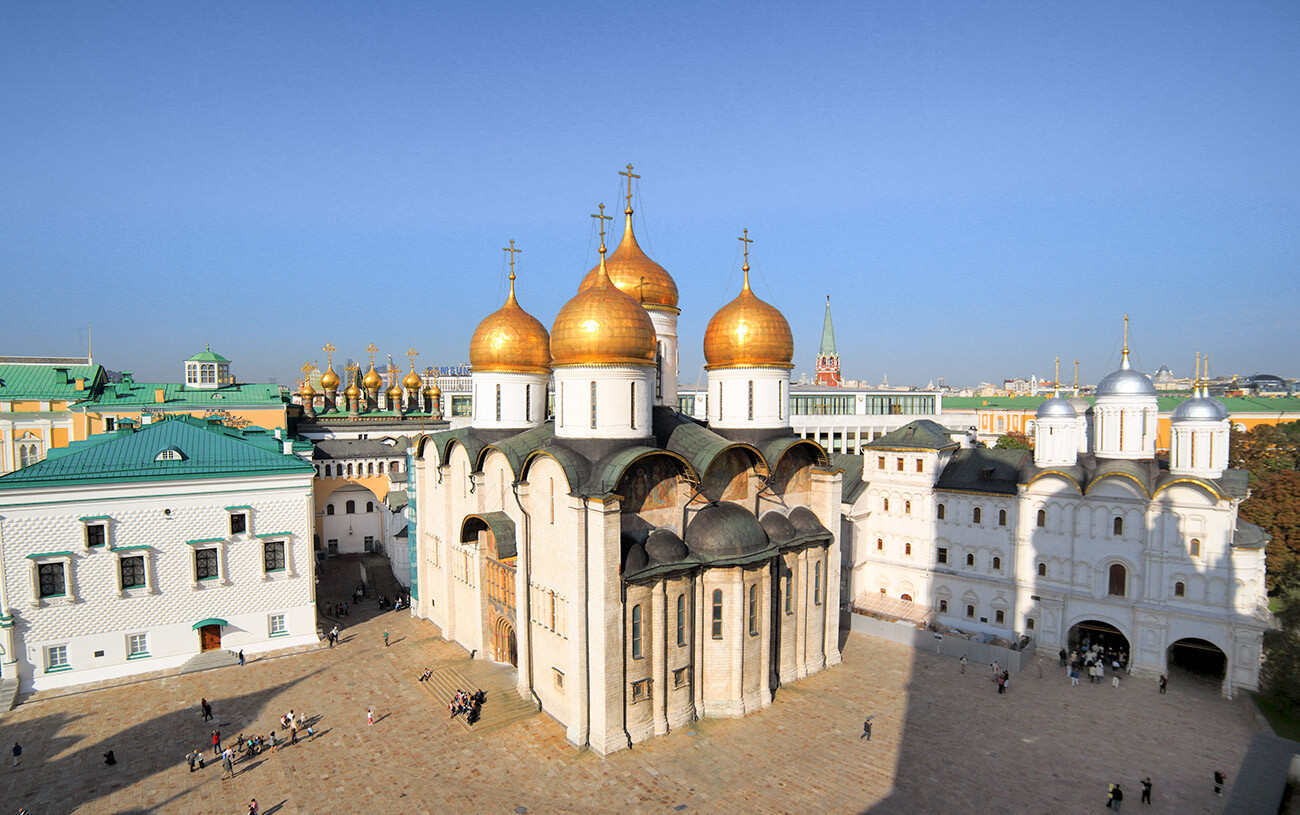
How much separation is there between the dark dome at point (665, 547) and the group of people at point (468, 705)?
6.83m

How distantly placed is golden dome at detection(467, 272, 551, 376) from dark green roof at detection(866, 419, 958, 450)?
579 inches

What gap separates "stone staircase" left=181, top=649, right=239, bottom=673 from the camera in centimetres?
2261

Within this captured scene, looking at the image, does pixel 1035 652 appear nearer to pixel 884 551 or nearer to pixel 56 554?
pixel 884 551

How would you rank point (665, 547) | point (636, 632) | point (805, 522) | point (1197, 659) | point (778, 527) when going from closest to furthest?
point (636, 632)
point (665, 547)
point (778, 527)
point (805, 522)
point (1197, 659)

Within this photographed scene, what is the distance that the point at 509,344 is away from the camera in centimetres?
2458

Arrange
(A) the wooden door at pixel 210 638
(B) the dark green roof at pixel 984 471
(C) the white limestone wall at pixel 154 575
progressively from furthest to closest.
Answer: (B) the dark green roof at pixel 984 471
(A) the wooden door at pixel 210 638
(C) the white limestone wall at pixel 154 575

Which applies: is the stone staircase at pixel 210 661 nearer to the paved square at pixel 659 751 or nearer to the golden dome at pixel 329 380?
the paved square at pixel 659 751

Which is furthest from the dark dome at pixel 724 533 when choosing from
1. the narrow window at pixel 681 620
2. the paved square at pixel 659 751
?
the paved square at pixel 659 751

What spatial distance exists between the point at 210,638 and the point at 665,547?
17150 millimetres

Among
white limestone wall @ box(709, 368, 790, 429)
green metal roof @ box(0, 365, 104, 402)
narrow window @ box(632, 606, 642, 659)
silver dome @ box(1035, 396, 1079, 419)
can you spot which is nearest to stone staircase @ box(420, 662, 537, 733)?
narrow window @ box(632, 606, 642, 659)

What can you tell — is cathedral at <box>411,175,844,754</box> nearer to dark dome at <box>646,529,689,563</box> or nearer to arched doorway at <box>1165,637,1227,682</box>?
dark dome at <box>646,529,689,563</box>

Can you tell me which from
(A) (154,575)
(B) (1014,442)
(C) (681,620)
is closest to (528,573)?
(C) (681,620)

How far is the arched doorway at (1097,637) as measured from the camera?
24.0 metres

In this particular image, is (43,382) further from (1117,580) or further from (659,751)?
(1117,580)
